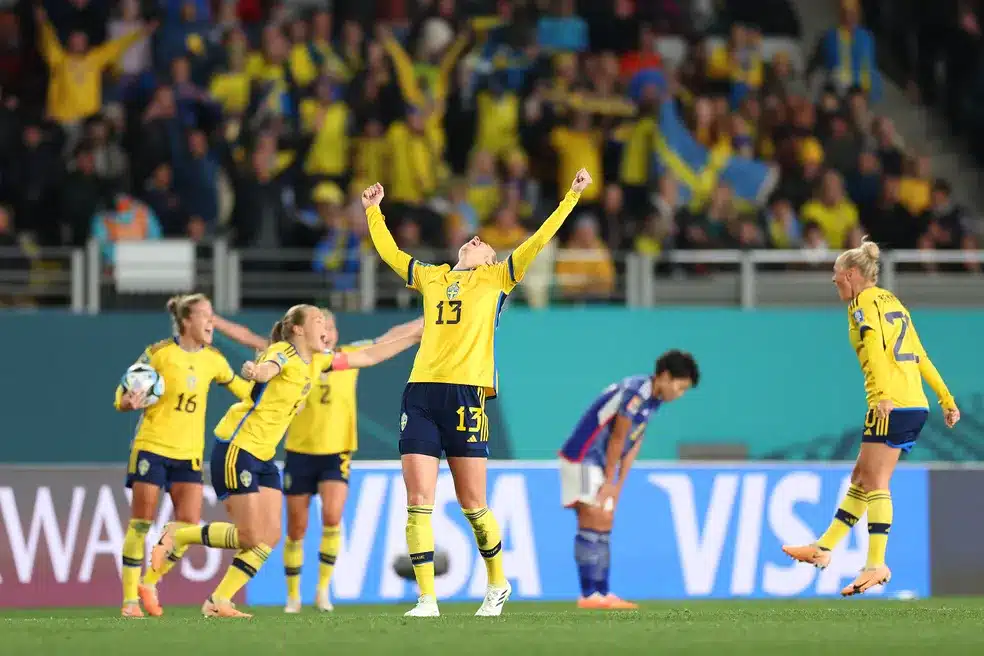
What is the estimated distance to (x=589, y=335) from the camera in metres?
17.9

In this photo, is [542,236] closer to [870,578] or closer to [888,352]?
[888,352]

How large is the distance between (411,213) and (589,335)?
2.26 metres

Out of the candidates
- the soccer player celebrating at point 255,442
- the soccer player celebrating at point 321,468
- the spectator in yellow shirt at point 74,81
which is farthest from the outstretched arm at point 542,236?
the spectator in yellow shirt at point 74,81

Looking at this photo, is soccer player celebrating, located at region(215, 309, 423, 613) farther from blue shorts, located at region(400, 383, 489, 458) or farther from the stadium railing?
the stadium railing

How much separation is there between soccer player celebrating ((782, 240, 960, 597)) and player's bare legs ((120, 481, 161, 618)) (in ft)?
14.4

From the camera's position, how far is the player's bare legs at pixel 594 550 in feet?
41.4

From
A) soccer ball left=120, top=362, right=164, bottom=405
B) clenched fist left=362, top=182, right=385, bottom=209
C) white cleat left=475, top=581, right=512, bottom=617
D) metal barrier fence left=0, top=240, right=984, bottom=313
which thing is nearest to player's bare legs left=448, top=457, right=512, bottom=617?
white cleat left=475, top=581, right=512, bottom=617

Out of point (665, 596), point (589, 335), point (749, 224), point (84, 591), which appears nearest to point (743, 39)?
point (749, 224)

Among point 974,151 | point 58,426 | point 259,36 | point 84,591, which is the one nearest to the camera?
point 84,591

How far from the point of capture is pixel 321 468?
1265 centimetres

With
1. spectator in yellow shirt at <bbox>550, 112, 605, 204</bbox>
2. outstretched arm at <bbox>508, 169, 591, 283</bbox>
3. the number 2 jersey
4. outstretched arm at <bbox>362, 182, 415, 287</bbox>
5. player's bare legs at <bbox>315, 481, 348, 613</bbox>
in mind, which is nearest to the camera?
outstretched arm at <bbox>508, 169, 591, 283</bbox>

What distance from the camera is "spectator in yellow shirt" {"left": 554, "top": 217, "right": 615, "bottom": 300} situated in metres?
17.5

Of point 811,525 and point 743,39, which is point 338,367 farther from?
point 743,39

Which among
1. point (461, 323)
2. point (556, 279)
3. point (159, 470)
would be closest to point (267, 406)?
point (159, 470)
